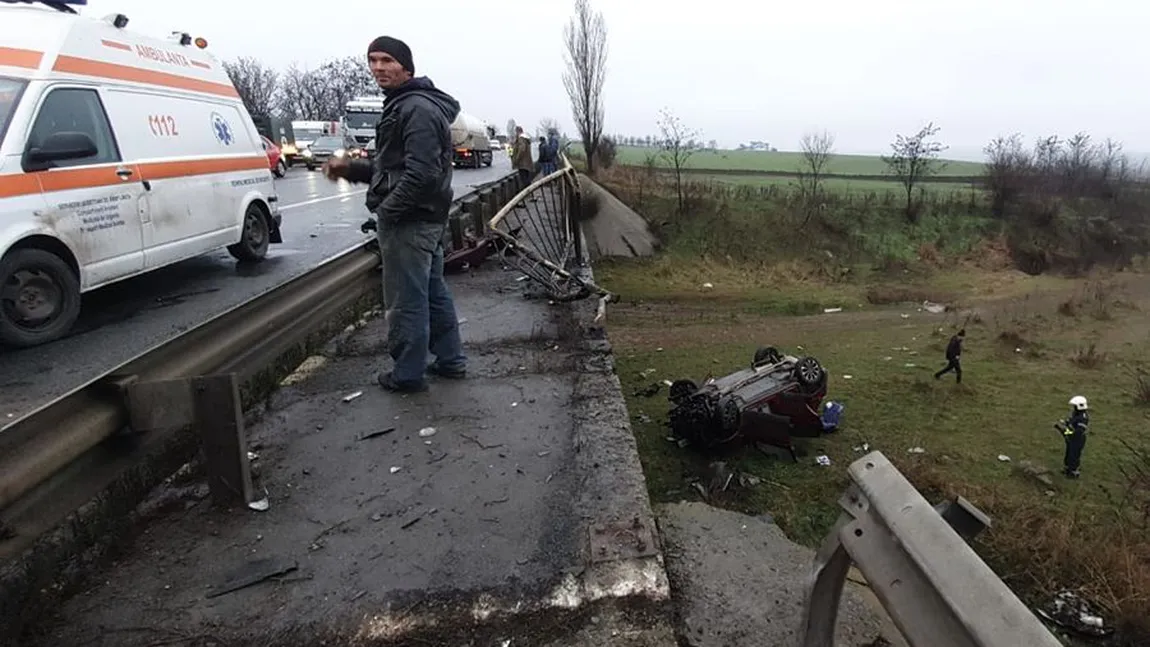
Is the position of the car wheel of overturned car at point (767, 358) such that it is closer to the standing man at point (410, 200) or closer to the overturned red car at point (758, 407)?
the overturned red car at point (758, 407)

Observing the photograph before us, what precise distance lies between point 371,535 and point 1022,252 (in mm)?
27040

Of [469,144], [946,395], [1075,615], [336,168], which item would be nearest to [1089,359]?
[946,395]

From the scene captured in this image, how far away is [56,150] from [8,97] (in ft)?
1.68

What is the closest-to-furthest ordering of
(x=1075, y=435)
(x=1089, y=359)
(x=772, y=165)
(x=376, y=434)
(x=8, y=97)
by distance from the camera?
(x=376, y=434)
(x=8, y=97)
(x=1075, y=435)
(x=1089, y=359)
(x=772, y=165)

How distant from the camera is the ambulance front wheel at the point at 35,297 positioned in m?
4.75

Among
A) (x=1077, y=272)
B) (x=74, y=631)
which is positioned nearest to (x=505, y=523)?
(x=74, y=631)

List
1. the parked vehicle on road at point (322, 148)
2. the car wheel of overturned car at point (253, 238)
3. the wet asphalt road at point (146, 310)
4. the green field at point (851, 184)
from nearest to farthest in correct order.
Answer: the wet asphalt road at point (146, 310), the car wheel of overturned car at point (253, 238), the parked vehicle on road at point (322, 148), the green field at point (851, 184)

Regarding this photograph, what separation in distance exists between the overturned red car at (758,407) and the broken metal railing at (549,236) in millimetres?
1217

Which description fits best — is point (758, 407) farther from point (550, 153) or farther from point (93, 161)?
point (550, 153)

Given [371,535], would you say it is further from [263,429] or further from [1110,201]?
[1110,201]

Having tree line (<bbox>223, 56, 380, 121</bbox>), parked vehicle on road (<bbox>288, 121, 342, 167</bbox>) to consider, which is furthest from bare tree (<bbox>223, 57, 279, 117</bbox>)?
parked vehicle on road (<bbox>288, 121, 342, 167</bbox>)

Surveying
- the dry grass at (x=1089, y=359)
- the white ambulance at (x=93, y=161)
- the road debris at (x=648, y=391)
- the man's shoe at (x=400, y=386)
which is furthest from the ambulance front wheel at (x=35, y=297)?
the dry grass at (x=1089, y=359)

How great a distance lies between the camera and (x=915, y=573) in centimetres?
158

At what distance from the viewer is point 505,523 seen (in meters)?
2.52
